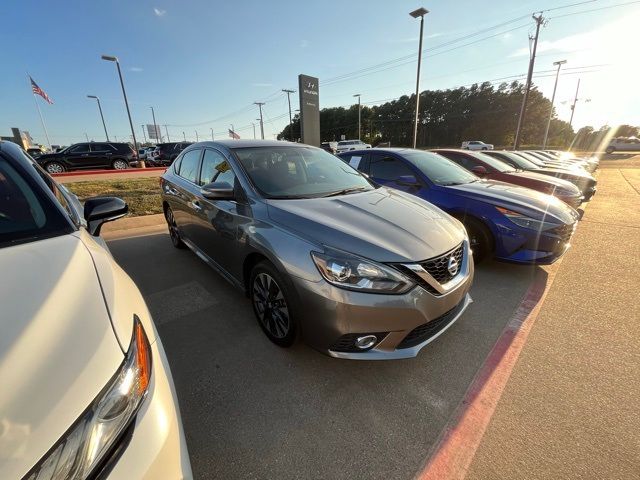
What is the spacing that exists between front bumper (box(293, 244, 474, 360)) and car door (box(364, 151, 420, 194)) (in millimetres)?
2728

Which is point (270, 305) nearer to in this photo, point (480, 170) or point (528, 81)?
point (480, 170)

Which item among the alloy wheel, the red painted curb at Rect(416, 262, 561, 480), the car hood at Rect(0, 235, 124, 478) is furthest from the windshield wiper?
the car hood at Rect(0, 235, 124, 478)

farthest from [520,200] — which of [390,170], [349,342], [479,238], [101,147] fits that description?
[101,147]

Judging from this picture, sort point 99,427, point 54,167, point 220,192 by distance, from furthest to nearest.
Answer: point 54,167 < point 220,192 < point 99,427

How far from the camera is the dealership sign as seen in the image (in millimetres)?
12875

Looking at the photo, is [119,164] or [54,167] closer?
[54,167]

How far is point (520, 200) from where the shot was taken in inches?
153

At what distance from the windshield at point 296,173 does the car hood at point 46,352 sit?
161 centimetres

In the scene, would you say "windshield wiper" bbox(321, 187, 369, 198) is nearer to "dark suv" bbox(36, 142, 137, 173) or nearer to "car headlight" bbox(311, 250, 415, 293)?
"car headlight" bbox(311, 250, 415, 293)

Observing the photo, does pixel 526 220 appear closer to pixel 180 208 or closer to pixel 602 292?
pixel 602 292

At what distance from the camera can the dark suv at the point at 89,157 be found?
1652cm

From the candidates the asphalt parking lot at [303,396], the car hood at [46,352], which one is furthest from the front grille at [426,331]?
the car hood at [46,352]

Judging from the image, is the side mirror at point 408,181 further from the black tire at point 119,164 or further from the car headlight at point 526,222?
the black tire at point 119,164

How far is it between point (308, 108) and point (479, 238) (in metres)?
11.1
